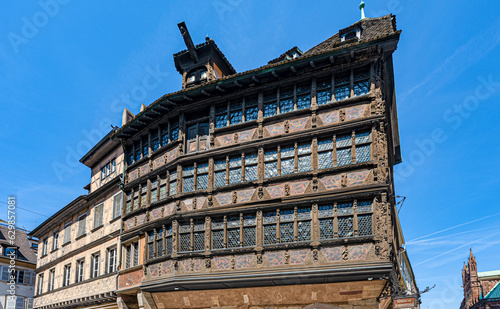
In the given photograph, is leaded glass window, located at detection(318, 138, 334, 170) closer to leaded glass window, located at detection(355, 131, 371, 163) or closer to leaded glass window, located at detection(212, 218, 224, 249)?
leaded glass window, located at detection(355, 131, 371, 163)

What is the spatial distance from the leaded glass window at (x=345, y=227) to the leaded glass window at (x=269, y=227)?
7.81 feet

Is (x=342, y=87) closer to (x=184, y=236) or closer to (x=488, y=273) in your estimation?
(x=184, y=236)

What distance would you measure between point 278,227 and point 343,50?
671 cm

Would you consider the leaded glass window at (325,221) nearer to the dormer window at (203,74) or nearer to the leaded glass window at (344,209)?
the leaded glass window at (344,209)

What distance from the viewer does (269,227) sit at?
50.6ft

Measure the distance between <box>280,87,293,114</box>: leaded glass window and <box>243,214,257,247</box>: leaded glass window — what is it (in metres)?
4.28

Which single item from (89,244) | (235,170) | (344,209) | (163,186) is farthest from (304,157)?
(89,244)

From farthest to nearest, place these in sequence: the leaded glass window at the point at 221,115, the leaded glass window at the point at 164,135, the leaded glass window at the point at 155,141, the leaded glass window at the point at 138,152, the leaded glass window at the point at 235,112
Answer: the leaded glass window at the point at 138,152 → the leaded glass window at the point at 155,141 → the leaded glass window at the point at 164,135 → the leaded glass window at the point at 221,115 → the leaded glass window at the point at 235,112

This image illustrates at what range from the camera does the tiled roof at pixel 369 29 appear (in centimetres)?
1717

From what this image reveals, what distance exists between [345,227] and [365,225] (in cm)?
65

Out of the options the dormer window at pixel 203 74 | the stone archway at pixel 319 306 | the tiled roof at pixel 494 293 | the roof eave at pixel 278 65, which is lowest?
the stone archway at pixel 319 306

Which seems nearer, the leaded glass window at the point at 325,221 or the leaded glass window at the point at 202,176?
the leaded glass window at the point at 325,221

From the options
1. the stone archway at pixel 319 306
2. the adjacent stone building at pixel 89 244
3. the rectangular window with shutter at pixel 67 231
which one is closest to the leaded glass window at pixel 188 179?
the adjacent stone building at pixel 89 244

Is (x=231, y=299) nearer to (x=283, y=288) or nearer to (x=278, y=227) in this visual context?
(x=283, y=288)
